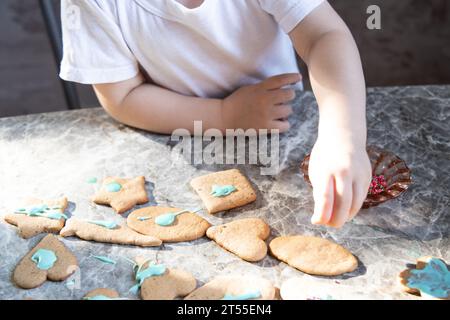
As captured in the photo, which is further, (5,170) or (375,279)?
(5,170)

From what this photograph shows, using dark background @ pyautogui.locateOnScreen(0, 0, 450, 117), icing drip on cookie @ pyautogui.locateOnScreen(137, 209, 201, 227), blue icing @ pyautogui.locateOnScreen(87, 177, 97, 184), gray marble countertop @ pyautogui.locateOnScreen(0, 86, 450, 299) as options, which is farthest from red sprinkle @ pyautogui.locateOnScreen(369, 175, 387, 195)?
dark background @ pyautogui.locateOnScreen(0, 0, 450, 117)

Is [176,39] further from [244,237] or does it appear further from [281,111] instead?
[244,237]

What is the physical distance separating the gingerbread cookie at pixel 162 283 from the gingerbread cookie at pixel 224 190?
115 mm

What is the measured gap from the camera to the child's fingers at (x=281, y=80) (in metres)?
0.86

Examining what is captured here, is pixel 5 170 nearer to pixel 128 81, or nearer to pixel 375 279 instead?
pixel 128 81

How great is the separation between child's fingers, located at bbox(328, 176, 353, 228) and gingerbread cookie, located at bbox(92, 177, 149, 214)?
0.26 meters

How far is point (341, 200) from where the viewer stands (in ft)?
1.99

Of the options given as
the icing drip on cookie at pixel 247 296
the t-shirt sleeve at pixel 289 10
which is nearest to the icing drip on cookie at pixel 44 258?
the icing drip on cookie at pixel 247 296

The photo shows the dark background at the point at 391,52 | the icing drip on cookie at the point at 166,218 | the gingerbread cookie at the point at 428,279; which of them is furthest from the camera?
the dark background at the point at 391,52

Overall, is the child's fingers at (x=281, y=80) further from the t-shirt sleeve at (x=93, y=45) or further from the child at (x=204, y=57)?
the t-shirt sleeve at (x=93, y=45)

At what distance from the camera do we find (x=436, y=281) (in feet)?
1.93

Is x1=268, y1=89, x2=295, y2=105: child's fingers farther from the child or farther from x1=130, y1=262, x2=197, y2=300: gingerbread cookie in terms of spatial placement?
x1=130, y1=262, x2=197, y2=300: gingerbread cookie
